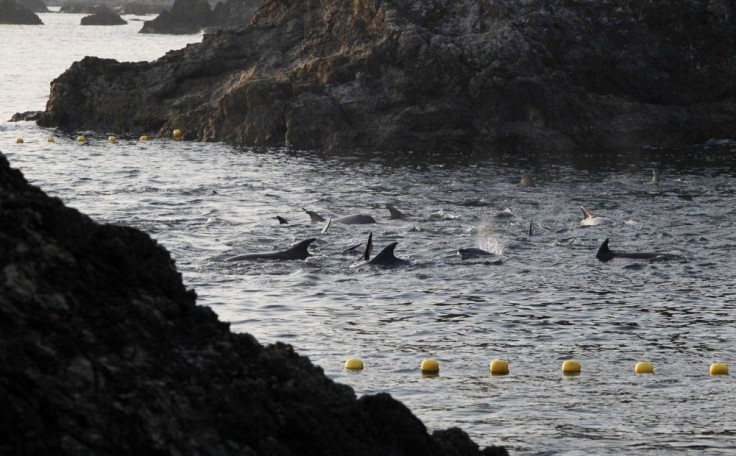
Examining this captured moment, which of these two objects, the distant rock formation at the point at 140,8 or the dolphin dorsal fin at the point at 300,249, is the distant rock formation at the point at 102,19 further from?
the dolphin dorsal fin at the point at 300,249

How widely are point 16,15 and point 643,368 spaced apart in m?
121

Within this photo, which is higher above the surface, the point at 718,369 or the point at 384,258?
the point at 384,258

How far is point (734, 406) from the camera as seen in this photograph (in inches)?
506

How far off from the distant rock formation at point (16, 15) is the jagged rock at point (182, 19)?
64.3ft

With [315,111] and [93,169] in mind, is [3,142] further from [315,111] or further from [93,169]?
[315,111]

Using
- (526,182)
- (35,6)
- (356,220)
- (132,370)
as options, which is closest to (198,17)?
(35,6)

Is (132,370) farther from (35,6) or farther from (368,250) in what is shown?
(35,6)

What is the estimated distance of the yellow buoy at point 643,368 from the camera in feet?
45.9

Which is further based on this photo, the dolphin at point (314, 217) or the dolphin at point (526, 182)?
the dolphin at point (526, 182)

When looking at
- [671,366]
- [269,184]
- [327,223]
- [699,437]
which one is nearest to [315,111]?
[269,184]

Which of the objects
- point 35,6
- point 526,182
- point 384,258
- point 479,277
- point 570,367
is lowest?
point 570,367

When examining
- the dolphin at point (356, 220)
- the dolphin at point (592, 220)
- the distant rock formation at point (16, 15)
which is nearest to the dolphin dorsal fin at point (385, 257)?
the dolphin at point (356, 220)

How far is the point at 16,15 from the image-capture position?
126 meters

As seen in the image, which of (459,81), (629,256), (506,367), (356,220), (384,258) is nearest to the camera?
(506,367)
